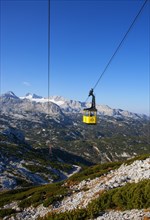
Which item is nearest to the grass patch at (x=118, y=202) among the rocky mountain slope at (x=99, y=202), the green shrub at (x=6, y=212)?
the rocky mountain slope at (x=99, y=202)

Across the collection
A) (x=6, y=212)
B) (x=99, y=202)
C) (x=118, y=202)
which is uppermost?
(x=118, y=202)

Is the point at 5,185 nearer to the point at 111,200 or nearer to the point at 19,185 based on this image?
the point at 19,185

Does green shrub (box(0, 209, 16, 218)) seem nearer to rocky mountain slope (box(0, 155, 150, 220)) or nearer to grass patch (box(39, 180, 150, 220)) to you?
rocky mountain slope (box(0, 155, 150, 220))

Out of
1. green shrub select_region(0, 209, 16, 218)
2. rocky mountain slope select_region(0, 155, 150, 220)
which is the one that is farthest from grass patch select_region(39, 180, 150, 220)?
Result: green shrub select_region(0, 209, 16, 218)

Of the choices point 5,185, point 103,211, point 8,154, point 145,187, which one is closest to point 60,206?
point 103,211

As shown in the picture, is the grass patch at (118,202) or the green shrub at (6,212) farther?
the green shrub at (6,212)

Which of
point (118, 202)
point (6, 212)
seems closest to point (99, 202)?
point (118, 202)

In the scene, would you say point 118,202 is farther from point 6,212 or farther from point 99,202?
point 6,212

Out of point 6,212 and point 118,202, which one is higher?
point 118,202

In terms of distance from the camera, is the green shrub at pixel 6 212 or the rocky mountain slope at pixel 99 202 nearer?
the rocky mountain slope at pixel 99 202

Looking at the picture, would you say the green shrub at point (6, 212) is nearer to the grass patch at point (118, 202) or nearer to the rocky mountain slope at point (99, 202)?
the rocky mountain slope at point (99, 202)

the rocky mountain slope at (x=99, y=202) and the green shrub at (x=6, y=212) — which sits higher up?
the rocky mountain slope at (x=99, y=202)
